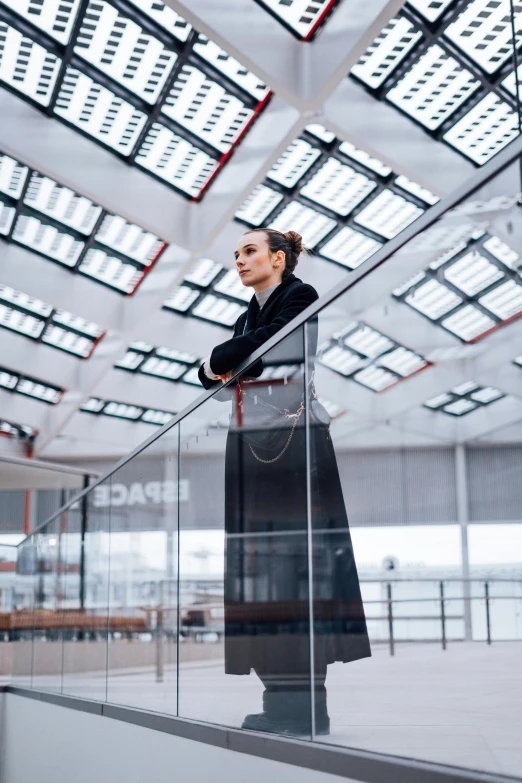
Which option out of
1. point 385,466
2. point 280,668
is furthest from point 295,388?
point 280,668

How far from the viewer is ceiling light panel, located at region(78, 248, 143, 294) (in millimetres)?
14312

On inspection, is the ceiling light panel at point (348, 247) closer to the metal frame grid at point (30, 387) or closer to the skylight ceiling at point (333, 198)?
the skylight ceiling at point (333, 198)

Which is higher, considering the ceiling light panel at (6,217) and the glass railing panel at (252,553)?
the ceiling light panel at (6,217)

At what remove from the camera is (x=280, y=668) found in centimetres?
238

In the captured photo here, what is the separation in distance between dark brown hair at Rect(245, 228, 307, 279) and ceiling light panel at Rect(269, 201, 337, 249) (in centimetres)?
990

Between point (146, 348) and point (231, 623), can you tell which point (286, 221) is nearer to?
point (146, 348)

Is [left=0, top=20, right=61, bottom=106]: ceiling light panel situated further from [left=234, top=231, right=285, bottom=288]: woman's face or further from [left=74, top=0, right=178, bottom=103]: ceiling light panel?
[left=234, top=231, right=285, bottom=288]: woman's face

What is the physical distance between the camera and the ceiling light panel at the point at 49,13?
366 inches

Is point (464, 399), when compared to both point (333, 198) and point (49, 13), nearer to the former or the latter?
point (49, 13)

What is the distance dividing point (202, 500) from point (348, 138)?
799cm

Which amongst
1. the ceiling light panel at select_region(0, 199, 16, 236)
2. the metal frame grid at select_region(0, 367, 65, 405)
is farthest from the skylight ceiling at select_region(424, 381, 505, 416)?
the metal frame grid at select_region(0, 367, 65, 405)

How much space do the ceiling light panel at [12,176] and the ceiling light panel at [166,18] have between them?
3351 mm

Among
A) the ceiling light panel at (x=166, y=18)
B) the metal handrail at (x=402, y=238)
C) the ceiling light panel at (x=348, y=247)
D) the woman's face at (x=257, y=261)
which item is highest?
the ceiling light panel at (x=166, y=18)

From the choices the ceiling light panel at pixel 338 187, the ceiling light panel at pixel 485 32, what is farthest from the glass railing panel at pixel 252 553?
the ceiling light panel at pixel 338 187
